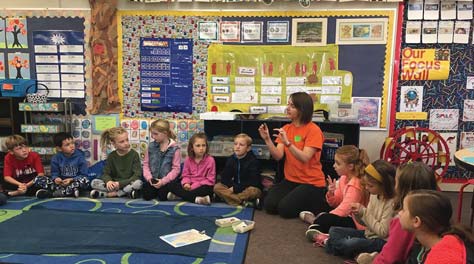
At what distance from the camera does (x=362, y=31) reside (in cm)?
400

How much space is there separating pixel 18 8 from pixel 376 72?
380 centimetres

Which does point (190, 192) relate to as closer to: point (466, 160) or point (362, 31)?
point (466, 160)

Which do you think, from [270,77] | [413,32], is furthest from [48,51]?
[413,32]

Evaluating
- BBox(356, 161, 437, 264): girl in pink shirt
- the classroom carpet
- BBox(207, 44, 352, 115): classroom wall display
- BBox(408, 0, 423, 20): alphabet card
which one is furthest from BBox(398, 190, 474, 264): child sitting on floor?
BBox(408, 0, 423, 20): alphabet card

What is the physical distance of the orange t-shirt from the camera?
3.35 m

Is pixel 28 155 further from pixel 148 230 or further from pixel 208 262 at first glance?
pixel 208 262

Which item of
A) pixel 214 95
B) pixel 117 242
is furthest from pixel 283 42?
pixel 117 242

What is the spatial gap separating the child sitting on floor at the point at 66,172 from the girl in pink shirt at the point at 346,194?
2206mm

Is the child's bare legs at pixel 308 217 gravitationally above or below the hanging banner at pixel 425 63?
below

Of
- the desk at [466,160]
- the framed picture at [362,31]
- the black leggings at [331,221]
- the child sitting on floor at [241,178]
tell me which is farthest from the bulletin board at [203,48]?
the black leggings at [331,221]

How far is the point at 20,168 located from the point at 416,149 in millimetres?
3794

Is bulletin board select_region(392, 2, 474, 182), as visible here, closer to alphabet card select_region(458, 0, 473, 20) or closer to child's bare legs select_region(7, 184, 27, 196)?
alphabet card select_region(458, 0, 473, 20)

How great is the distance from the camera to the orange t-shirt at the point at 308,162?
3348mm

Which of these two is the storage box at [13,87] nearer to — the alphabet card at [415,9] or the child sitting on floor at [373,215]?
the child sitting on floor at [373,215]
